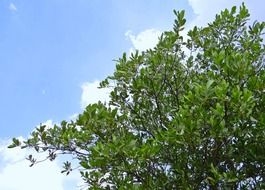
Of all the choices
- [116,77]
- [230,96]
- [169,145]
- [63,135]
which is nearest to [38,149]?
[63,135]

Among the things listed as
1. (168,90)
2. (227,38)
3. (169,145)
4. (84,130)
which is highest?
(227,38)

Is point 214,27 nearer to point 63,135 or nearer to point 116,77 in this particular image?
point 116,77

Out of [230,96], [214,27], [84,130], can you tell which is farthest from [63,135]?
[214,27]

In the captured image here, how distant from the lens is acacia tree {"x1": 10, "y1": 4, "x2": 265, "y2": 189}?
518 centimetres

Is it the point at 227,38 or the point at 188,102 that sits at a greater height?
the point at 227,38

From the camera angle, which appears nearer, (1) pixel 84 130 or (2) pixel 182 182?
(2) pixel 182 182

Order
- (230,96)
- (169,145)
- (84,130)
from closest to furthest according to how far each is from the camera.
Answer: (230,96)
(169,145)
(84,130)

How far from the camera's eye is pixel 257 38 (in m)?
7.09

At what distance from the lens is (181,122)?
5.07 meters

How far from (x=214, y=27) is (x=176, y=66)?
1063 millimetres

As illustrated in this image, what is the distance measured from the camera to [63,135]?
6.19 m

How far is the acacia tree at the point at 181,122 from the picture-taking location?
518 cm

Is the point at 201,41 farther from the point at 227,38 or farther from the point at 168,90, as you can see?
the point at 168,90

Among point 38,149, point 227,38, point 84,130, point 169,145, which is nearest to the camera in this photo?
point 169,145
